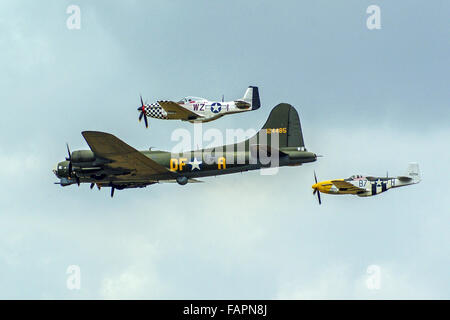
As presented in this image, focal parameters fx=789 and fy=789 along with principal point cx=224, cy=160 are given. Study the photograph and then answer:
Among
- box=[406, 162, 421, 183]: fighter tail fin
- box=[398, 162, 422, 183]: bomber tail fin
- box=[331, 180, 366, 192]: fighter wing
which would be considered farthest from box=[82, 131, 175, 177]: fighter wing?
box=[406, 162, 421, 183]: fighter tail fin

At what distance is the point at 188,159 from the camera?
205 feet

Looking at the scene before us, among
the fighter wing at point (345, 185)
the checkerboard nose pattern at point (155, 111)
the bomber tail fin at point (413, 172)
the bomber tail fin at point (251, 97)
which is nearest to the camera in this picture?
the bomber tail fin at point (251, 97)

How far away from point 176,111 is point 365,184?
23574 millimetres

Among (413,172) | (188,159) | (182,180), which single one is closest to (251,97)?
(188,159)

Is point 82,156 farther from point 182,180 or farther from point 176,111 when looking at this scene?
point 176,111

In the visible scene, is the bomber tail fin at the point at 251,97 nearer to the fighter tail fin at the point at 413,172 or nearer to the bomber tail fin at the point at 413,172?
the bomber tail fin at the point at 413,172

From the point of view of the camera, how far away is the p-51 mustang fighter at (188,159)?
61.2m

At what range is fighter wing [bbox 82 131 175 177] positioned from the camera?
5834cm

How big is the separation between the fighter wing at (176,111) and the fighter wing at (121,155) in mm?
5483

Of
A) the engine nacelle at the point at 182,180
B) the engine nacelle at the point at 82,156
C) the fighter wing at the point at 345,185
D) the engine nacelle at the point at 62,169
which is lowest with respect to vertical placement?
the fighter wing at the point at 345,185

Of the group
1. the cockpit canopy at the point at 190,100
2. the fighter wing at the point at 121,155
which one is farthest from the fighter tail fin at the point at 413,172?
the fighter wing at the point at 121,155
